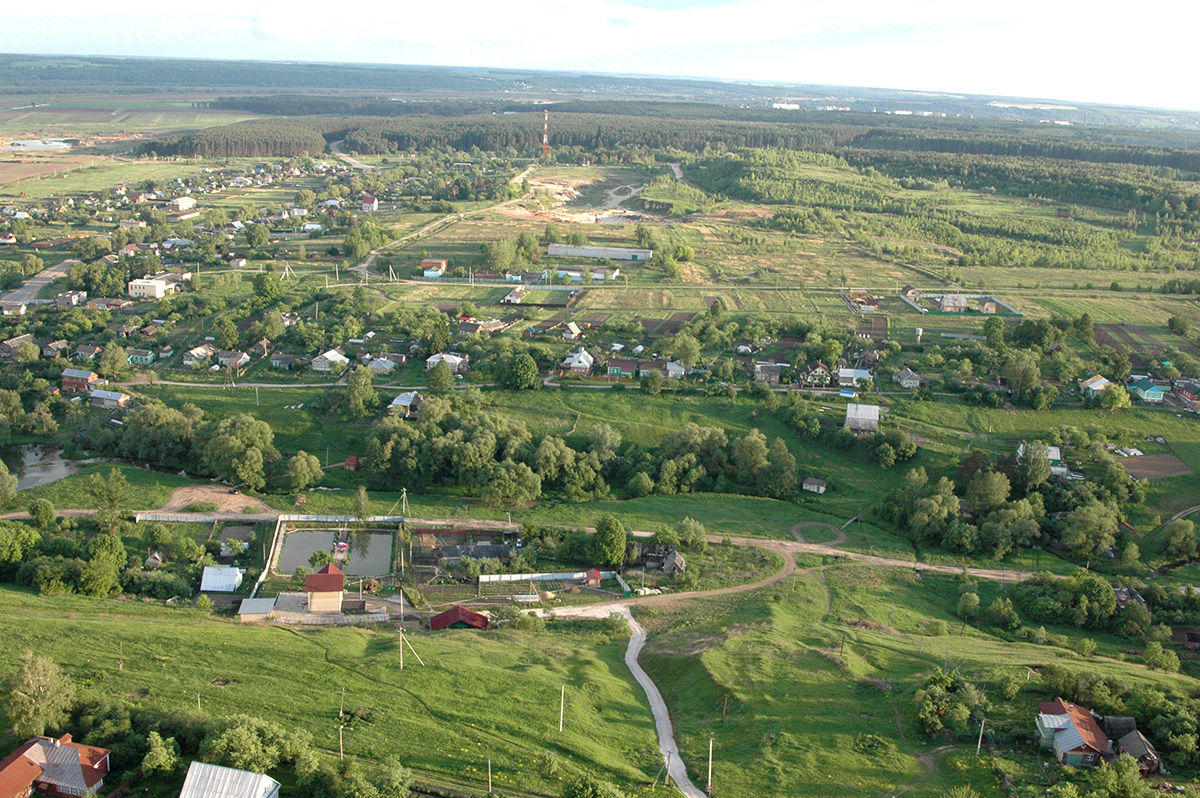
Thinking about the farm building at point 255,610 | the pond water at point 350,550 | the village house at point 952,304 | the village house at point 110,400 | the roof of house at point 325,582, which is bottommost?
the pond water at point 350,550

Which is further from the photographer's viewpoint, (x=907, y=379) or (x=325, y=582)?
(x=907, y=379)

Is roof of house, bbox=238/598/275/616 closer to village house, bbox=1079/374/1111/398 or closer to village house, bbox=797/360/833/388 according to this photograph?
village house, bbox=797/360/833/388

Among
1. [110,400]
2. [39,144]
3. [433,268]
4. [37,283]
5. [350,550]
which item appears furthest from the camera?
[39,144]

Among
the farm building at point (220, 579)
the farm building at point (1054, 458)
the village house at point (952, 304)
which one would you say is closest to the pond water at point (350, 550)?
the farm building at point (220, 579)

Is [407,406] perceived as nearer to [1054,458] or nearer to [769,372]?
[769,372]

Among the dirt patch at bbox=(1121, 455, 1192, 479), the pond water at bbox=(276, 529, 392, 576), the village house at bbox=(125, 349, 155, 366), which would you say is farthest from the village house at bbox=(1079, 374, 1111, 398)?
the village house at bbox=(125, 349, 155, 366)

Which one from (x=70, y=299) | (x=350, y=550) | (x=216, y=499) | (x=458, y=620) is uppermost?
(x=70, y=299)

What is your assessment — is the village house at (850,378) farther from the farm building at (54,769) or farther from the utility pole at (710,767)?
the farm building at (54,769)

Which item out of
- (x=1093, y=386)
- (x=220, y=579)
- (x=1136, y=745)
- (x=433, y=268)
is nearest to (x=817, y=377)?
(x=1093, y=386)
